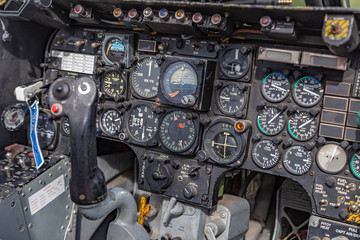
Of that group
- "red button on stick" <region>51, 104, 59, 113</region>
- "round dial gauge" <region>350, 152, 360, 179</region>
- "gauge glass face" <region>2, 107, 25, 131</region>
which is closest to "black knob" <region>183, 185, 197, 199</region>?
"round dial gauge" <region>350, 152, 360, 179</region>

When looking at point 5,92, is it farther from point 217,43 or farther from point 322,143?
point 322,143

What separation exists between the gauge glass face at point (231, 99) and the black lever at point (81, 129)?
3.86ft

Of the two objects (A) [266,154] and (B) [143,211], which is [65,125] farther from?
(A) [266,154]

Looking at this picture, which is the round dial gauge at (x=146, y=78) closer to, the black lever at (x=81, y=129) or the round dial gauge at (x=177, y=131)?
the round dial gauge at (x=177, y=131)

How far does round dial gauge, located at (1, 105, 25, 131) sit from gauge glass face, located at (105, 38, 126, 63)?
94cm

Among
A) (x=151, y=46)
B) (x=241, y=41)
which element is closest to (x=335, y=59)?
(x=241, y=41)

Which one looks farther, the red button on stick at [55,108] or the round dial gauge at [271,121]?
the round dial gauge at [271,121]

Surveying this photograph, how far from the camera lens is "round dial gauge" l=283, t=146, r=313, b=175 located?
3.40 meters

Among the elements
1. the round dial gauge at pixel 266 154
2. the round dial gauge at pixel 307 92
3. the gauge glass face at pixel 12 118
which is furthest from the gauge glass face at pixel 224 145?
the gauge glass face at pixel 12 118

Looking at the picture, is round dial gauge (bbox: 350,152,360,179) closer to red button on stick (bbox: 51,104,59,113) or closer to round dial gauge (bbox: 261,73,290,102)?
round dial gauge (bbox: 261,73,290,102)

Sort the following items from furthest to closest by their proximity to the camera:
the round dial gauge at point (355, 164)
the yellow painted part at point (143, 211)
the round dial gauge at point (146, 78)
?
the yellow painted part at point (143, 211)
the round dial gauge at point (146, 78)
the round dial gauge at point (355, 164)

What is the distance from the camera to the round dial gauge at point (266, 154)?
11.5ft

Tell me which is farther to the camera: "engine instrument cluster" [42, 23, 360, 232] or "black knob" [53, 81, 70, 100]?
"engine instrument cluster" [42, 23, 360, 232]

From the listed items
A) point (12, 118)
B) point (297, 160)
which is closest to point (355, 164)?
point (297, 160)
